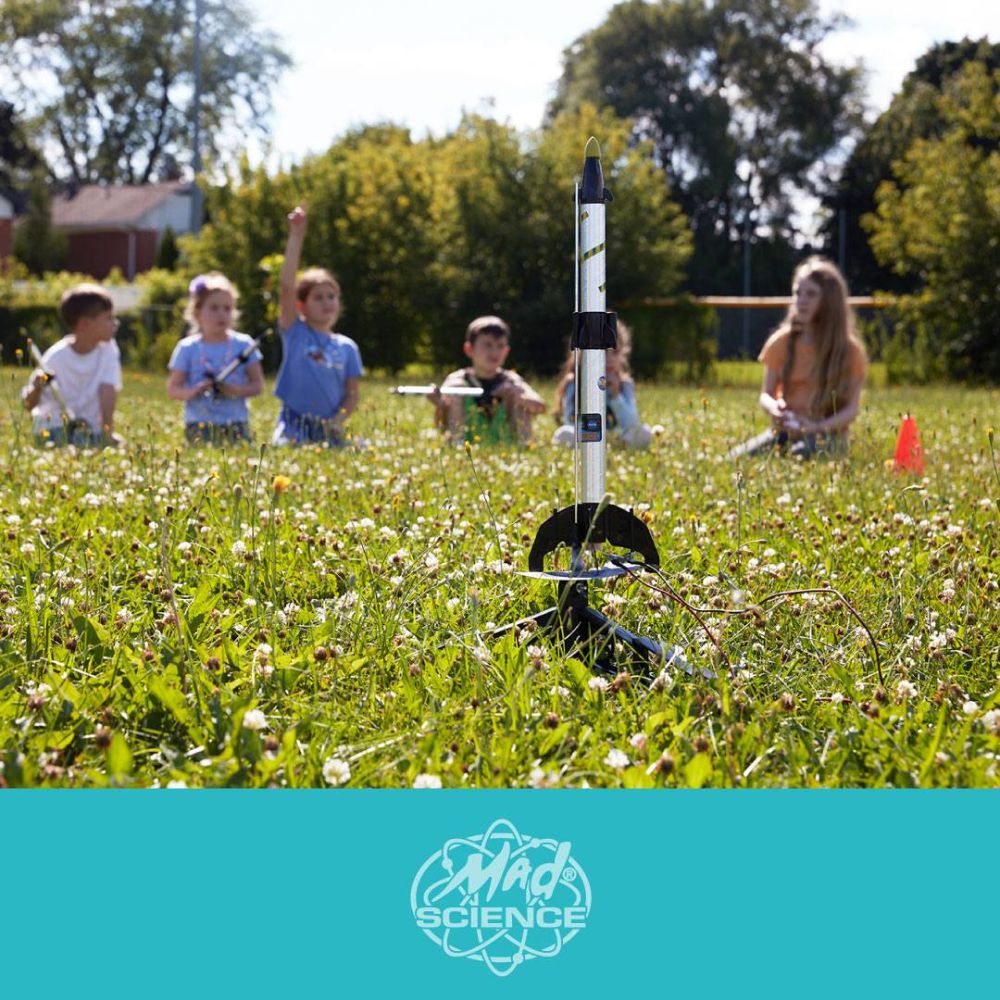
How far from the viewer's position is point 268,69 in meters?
53.8

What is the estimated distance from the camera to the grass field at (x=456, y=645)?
2316 millimetres

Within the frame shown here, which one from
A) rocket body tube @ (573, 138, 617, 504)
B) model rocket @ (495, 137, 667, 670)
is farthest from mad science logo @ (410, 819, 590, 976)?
rocket body tube @ (573, 138, 617, 504)

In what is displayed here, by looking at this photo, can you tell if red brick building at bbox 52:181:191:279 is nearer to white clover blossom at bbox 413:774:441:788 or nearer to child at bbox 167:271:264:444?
child at bbox 167:271:264:444

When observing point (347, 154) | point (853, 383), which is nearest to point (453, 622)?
point (853, 383)

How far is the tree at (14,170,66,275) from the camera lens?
5353cm

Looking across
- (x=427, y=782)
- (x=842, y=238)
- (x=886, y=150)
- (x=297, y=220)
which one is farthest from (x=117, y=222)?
(x=427, y=782)

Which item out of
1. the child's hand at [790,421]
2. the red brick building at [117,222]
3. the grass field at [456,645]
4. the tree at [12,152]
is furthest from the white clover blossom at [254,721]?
the red brick building at [117,222]

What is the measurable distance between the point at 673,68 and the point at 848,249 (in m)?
9.62

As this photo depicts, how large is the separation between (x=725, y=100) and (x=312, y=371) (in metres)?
45.3

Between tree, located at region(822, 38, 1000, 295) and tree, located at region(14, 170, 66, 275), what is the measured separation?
31.2m

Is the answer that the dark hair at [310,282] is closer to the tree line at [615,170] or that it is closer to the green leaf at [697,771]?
the green leaf at [697,771]

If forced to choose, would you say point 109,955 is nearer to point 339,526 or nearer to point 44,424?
point 339,526

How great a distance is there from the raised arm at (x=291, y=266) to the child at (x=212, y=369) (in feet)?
1.35

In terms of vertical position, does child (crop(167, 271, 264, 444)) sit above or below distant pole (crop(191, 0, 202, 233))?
below
